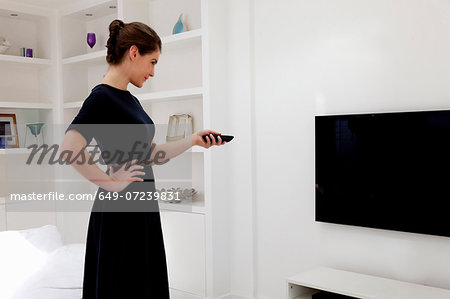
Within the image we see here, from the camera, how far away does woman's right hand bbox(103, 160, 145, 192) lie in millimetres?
1781

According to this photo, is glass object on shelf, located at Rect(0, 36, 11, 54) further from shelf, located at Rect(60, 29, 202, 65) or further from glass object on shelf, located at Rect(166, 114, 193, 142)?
glass object on shelf, located at Rect(166, 114, 193, 142)

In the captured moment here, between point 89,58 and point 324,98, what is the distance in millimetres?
2411

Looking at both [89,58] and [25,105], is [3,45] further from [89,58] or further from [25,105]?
[89,58]

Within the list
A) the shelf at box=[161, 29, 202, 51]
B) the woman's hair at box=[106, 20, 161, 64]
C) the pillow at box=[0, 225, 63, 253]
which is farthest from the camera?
the shelf at box=[161, 29, 202, 51]

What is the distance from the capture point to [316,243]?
128 inches

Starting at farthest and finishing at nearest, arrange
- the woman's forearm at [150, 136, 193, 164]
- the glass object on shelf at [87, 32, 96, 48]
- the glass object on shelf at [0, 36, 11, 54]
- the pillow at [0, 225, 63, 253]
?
the glass object on shelf at [87, 32, 96, 48] < the glass object on shelf at [0, 36, 11, 54] < the pillow at [0, 225, 63, 253] < the woman's forearm at [150, 136, 193, 164]

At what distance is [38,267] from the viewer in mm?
2475

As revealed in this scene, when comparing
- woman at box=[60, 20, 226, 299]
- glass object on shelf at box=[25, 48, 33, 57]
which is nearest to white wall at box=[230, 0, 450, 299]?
woman at box=[60, 20, 226, 299]

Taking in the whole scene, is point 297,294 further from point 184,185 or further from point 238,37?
point 238,37

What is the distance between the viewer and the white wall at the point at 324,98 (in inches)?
108

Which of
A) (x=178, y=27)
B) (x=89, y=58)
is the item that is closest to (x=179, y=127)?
(x=178, y=27)

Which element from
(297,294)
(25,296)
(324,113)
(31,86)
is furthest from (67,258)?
(31,86)

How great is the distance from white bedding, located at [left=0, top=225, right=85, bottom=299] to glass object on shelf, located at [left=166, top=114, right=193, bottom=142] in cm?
142

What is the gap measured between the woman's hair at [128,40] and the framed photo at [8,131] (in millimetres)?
3239
